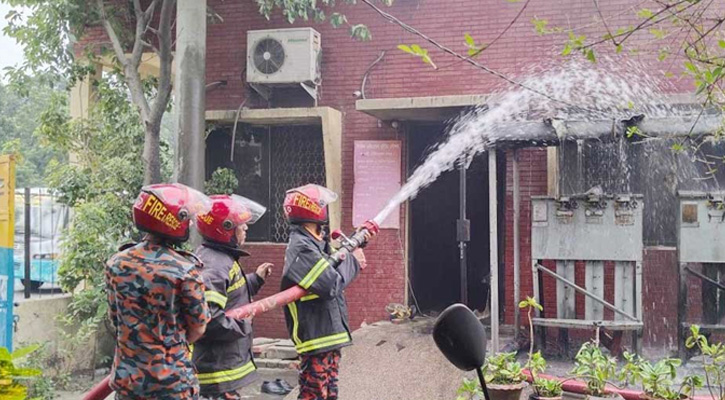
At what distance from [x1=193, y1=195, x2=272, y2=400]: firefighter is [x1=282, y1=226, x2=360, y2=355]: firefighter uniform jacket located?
1.39 ft

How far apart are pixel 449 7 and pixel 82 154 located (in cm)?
541

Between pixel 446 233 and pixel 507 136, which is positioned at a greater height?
pixel 507 136

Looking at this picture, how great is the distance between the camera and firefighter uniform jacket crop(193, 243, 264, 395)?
14.1 ft

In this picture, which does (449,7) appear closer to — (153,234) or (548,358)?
(548,358)

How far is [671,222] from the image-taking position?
830cm

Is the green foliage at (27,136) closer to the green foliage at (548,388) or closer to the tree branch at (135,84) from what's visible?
the tree branch at (135,84)

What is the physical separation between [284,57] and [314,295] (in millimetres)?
4990

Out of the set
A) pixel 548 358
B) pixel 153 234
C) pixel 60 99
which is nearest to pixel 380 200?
pixel 548 358


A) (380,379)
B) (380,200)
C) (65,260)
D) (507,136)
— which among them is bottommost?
(380,379)

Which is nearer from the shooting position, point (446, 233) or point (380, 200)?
point (380, 200)

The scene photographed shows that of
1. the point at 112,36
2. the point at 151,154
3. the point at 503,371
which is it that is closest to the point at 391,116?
the point at 151,154

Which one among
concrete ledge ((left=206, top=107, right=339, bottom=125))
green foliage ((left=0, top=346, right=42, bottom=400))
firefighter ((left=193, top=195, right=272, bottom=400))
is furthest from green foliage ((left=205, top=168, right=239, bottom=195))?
green foliage ((left=0, top=346, right=42, bottom=400))

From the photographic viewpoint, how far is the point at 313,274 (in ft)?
16.3

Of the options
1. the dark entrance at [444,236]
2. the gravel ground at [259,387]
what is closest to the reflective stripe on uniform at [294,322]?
the gravel ground at [259,387]
